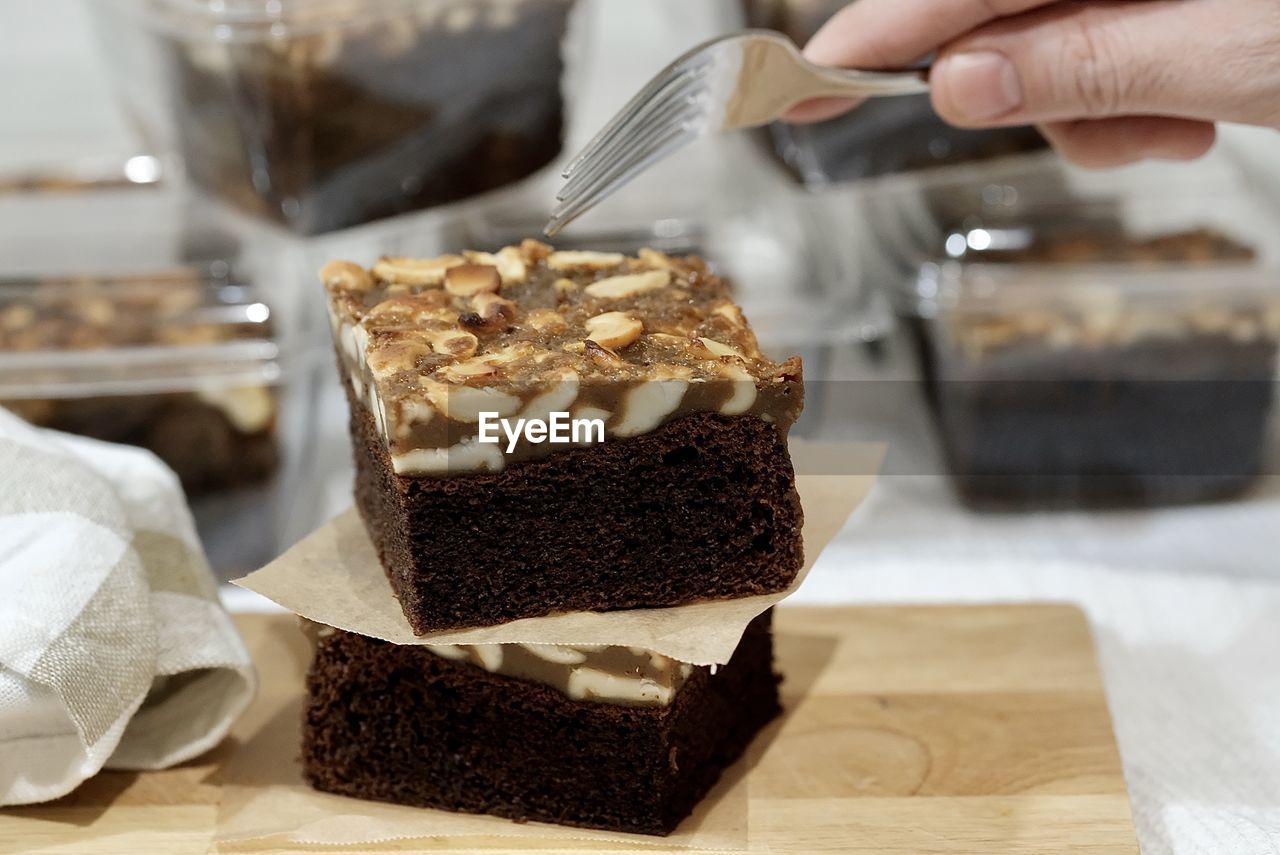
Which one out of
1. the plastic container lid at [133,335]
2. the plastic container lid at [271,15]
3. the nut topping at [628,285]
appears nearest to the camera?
the nut topping at [628,285]

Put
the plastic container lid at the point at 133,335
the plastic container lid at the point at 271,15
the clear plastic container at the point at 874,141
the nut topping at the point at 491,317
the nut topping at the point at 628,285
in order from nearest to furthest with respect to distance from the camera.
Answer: the nut topping at the point at 491,317
the nut topping at the point at 628,285
the plastic container lid at the point at 271,15
the plastic container lid at the point at 133,335
the clear plastic container at the point at 874,141

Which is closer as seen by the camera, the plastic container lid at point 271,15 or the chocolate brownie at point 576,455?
the chocolate brownie at point 576,455

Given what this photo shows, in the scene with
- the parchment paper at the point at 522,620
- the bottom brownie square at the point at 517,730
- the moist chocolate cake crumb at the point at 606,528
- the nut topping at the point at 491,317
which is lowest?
the bottom brownie square at the point at 517,730

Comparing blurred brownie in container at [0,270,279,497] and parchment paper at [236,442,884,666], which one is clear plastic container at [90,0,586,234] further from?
parchment paper at [236,442,884,666]

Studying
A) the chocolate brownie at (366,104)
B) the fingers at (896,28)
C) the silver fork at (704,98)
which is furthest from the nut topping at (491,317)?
the chocolate brownie at (366,104)

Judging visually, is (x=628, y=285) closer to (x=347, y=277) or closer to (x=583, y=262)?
(x=583, y=262)

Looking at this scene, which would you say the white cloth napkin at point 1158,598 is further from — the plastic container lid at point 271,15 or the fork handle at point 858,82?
the plastic container lid at point 271,15

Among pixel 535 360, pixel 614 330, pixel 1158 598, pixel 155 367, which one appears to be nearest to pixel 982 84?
pixel 614 330
